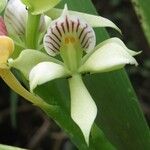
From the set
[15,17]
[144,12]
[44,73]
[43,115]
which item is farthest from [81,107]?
[43,115]

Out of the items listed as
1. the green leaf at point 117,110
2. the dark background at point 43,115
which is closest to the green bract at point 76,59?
the green leaf at point 117,110

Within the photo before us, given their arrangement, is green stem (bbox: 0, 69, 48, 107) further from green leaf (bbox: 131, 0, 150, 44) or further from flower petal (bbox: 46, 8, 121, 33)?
green leaf (bbox: 131, 0, 150, 44)

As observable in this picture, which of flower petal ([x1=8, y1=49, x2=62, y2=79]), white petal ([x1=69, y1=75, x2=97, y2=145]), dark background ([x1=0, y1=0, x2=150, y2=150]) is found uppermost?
flower petal ([x1=8, y1=49, x2=62, y2=79])

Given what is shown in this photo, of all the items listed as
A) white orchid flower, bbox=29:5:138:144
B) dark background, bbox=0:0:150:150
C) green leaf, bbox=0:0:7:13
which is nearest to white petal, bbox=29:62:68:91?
white orchid flower, bbox=29:5:138:144

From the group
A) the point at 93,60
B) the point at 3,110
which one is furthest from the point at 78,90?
the point at 3,110

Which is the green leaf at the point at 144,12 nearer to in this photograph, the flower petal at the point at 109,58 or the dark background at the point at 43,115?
the flower petal at the point at 109,58
